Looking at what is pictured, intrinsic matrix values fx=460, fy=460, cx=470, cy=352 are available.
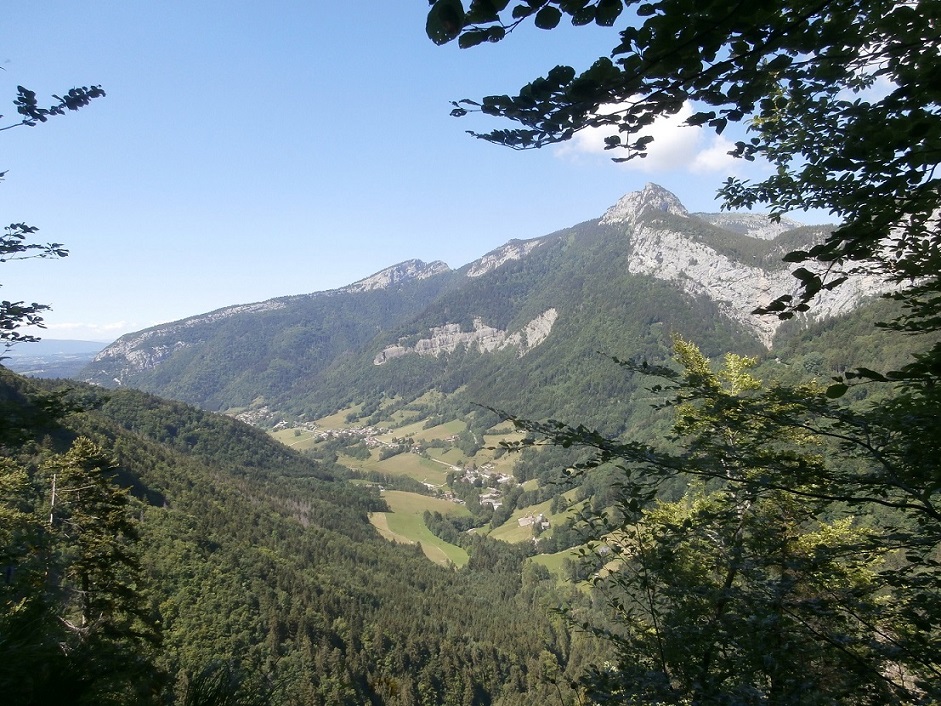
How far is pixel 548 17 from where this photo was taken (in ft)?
5.99

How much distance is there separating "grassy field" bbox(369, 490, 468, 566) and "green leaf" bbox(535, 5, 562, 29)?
438ft

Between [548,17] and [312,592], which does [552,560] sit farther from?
[548,17]

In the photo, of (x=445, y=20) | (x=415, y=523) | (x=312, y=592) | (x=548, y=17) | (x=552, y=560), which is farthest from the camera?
(x=415, y=523)

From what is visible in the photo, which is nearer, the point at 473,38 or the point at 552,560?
the point at 473,38

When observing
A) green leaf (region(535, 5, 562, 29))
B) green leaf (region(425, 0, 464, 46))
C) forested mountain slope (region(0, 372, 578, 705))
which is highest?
green leaf (region(535, 5, 562, 29))

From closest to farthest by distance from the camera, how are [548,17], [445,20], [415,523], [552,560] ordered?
[445,20]
[548,17]
[552,560]
[415,523]

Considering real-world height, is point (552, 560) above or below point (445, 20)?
below

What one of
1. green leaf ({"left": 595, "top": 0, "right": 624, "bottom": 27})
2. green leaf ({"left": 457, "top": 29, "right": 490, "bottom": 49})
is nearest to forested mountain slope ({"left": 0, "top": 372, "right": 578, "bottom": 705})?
green leaf ({"left": 457, "top": 29, "right": 490, "bottom": 49})

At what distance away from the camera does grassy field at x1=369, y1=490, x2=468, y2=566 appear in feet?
425

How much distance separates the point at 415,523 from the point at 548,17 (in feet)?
526

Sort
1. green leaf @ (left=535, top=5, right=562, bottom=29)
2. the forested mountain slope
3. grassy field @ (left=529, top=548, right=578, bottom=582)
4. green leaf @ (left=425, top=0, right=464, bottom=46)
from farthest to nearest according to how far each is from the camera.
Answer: grassy field @ (left=529, top=548, right=578, bottom=582) → the forested mountain slope → green leaf @ (left=535, top=5, right=562, bottom=29) → green leaf @ (left=425, top=0, right=464, bottom=46)

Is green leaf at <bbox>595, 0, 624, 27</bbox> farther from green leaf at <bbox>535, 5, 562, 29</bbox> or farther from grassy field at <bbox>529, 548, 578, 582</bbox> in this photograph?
grassy field at <bbox>529, 548, 578, 582</bbox>

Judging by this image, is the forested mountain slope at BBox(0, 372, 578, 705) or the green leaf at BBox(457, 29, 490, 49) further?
the forested mountain slope at BBox(0, 372, 578, 705)

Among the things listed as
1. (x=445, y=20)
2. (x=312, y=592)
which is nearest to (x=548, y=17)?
(x=445, y=20)
